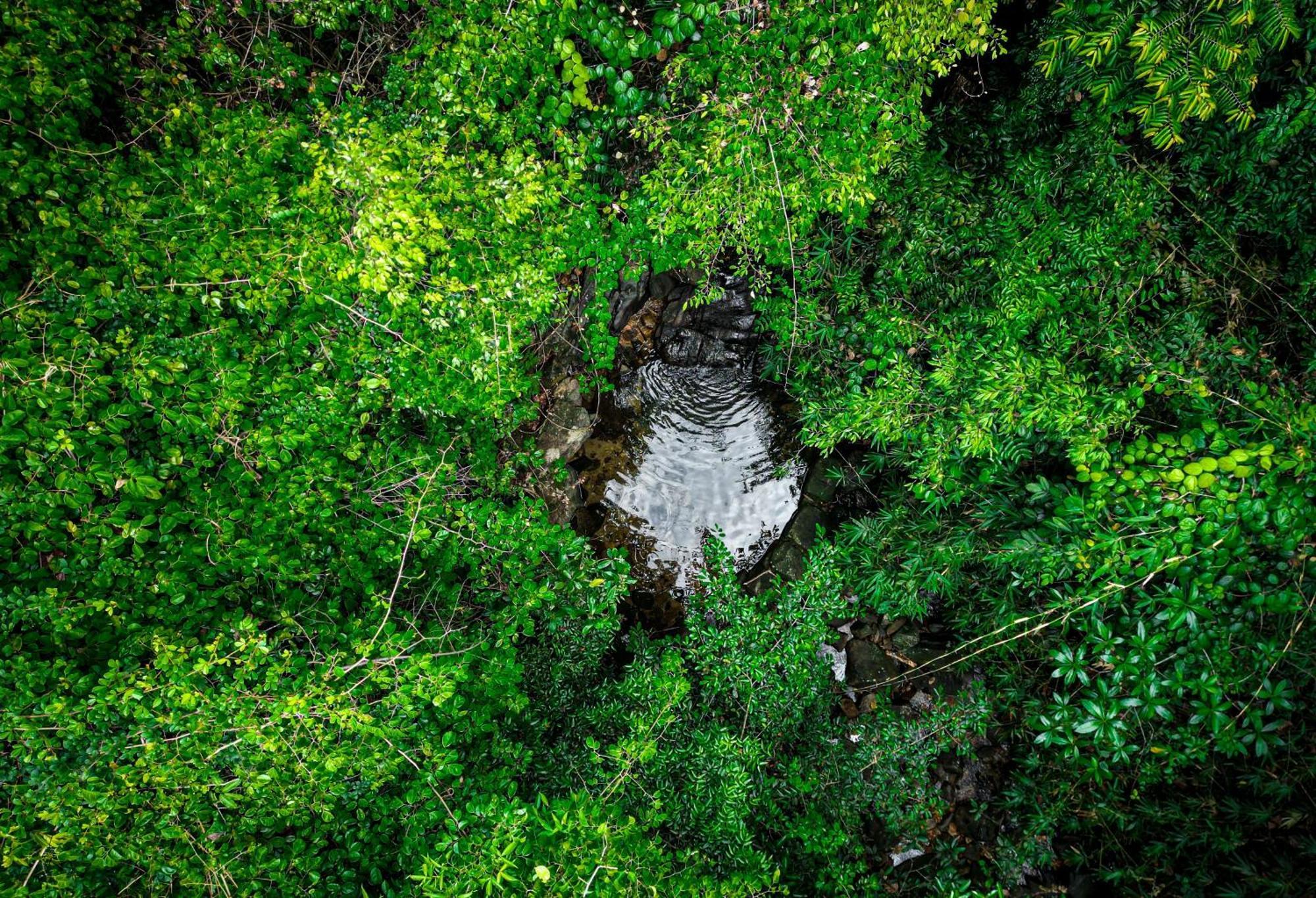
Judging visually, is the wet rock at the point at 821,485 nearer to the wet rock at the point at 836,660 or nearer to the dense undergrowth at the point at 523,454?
the dense undergrowth at the point at 523,454

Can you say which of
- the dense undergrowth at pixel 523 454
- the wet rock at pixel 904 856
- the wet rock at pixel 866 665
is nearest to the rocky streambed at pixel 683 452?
the wet rock at pixel 866 665

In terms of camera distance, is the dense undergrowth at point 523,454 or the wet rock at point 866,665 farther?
the wet rock at point 866,665

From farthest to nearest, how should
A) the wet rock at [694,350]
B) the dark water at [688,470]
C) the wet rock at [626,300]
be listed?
the wet rock at [694,350]
the dark water at [688,470]
the wet rock at [626,300]

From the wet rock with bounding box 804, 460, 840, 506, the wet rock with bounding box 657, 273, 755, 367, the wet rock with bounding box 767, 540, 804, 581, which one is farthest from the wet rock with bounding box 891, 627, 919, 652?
the wet rock with bounding box 657, 273, 755, 367

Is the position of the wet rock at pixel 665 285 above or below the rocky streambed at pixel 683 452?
above

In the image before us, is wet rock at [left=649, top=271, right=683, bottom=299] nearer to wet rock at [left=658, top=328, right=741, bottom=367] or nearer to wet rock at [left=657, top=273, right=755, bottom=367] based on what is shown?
wet rock at [left=657, top=273, right=755, bottom=367]

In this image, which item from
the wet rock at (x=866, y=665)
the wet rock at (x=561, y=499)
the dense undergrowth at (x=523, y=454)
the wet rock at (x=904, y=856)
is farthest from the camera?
the wet rock at (x=561, y=499)
